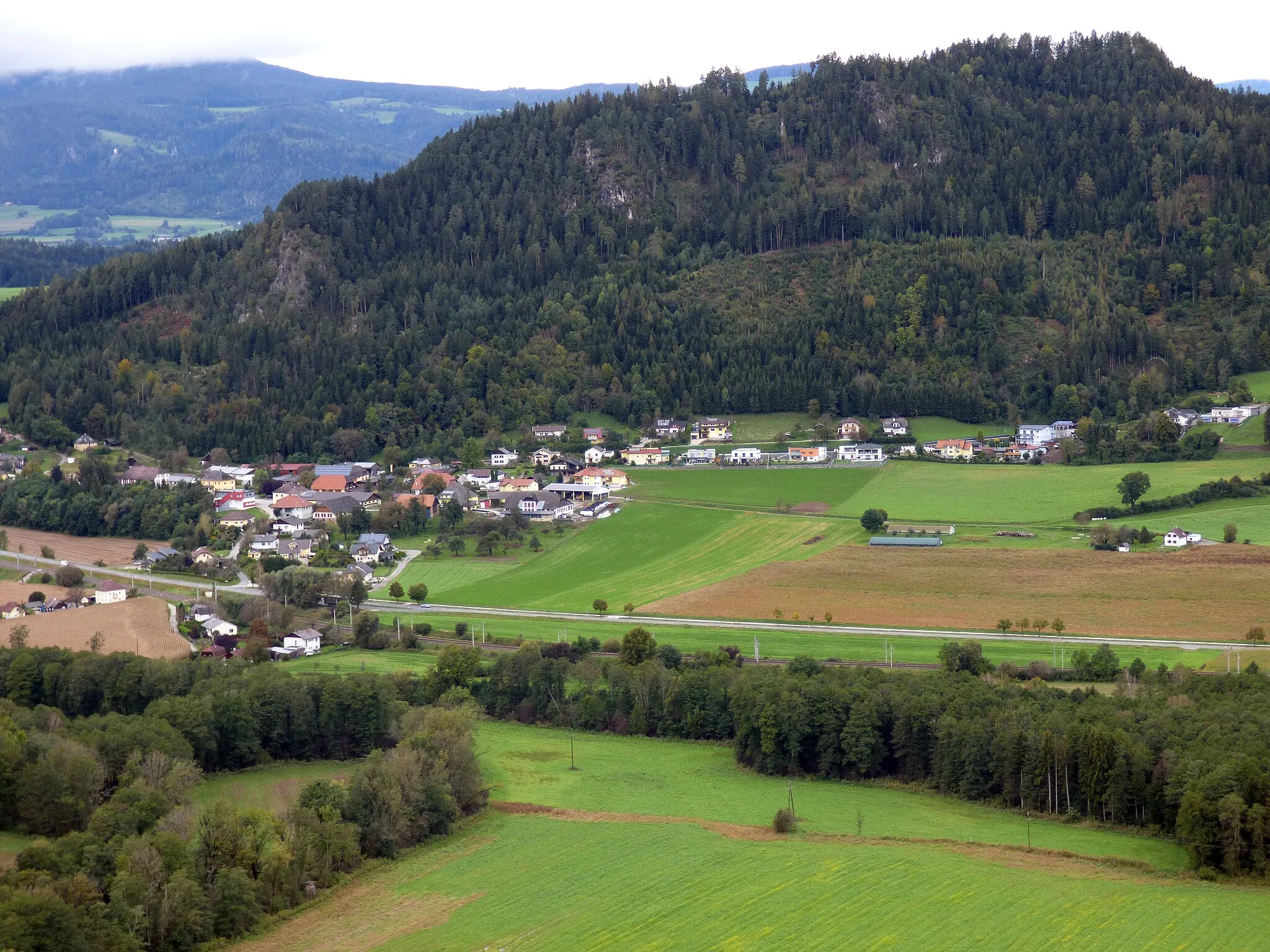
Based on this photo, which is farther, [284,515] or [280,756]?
[284,515]

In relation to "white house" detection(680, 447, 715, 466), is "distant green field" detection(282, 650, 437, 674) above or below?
below

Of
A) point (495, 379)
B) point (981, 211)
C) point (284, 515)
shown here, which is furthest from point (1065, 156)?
point (284, 515)

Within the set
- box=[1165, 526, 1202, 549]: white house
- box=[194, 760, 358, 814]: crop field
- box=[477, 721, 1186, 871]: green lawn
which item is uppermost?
box=[1165, 526, 1202, 549]: white house

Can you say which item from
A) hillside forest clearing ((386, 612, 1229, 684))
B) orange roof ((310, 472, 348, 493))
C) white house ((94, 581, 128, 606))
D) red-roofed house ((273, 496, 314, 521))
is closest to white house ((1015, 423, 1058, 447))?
hillside forest clearing ((386, 612, 1229, 684))

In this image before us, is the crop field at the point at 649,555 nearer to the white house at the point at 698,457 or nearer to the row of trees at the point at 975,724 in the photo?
the white house at the point at 698,457

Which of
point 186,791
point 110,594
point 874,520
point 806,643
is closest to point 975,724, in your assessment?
point 806,643

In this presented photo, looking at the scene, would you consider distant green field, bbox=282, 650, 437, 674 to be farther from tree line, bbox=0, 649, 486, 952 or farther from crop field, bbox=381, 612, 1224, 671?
tree line, bbox=0, 649, 486, 952

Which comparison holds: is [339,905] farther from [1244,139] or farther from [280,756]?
[1244,139]

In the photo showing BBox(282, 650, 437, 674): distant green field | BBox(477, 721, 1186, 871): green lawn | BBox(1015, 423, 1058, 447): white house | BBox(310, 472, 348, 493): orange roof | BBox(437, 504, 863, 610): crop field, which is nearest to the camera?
BBox(477, 721, 1186, 871): green lawn
